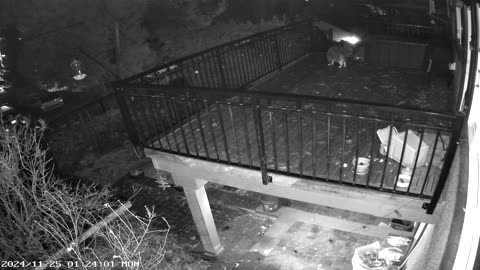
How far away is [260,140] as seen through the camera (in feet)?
14.8

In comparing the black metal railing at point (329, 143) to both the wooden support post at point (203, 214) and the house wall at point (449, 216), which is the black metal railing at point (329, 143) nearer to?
the house wall at point (449, 216)

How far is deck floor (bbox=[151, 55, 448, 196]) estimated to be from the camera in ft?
14.0

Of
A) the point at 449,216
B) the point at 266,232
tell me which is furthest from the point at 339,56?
the point at 449,216

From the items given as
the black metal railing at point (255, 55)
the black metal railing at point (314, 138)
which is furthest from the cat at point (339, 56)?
the black metal railing at point (314, 138)

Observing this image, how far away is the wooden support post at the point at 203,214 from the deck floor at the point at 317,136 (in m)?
1.05

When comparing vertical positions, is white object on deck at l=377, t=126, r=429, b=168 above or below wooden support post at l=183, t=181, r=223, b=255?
above

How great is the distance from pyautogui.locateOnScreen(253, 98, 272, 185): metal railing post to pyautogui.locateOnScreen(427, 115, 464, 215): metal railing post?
2.17 m

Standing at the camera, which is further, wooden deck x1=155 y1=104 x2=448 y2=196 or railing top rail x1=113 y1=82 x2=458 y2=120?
wooden deck x1=155 y1=104 x2=448 y2=196

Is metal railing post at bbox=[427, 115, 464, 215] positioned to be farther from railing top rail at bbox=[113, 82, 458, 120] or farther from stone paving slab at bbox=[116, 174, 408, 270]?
stone paving slab at bbox=[116, 174, 408, 270]

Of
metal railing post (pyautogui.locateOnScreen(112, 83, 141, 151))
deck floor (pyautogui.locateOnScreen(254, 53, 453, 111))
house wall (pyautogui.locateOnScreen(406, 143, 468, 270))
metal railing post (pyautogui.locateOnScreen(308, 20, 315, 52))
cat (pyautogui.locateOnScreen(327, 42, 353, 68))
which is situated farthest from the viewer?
metal railing post (pyautogui.locateOnScreen(308, 20, 315, 52))

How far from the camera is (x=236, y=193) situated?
31.2ft

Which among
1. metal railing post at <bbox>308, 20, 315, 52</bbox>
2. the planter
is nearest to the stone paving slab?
Answer: the planter

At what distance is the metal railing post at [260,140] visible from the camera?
427 centimetres

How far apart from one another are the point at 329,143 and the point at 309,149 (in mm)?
920
